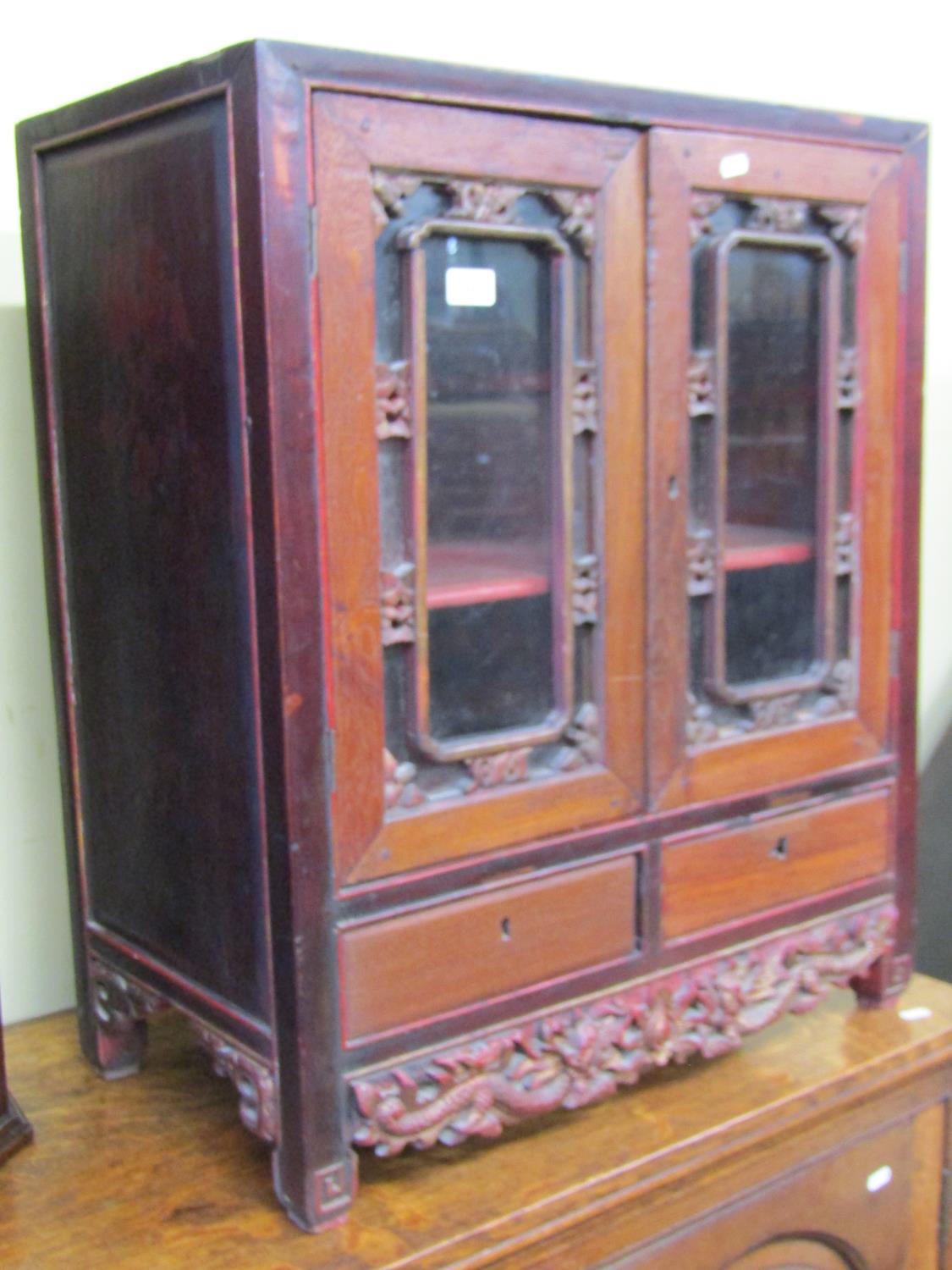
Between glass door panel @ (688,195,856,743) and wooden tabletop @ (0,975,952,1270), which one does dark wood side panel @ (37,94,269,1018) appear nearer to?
wooden tabletop @ (0,975,952,1270)

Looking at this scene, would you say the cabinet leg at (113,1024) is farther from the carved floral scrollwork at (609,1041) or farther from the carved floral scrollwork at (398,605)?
the carved floral scrollwork at (398,605)

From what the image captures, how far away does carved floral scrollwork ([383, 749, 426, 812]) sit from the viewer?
50.3 inches

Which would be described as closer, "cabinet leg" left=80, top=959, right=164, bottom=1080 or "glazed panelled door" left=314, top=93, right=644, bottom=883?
"glazed panelled door" left=314, top=93, right=644, bottom=883

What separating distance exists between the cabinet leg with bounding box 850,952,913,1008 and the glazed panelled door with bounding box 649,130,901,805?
0.89 ft

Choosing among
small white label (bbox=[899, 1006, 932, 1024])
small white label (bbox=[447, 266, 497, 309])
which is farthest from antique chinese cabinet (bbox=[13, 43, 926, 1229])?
small white label (bbox=[899, 1006, 932, 1024])

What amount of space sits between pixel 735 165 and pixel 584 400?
295 mm

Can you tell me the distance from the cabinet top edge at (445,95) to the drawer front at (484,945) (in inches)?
28.2

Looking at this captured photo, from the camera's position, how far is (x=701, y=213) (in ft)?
4.60

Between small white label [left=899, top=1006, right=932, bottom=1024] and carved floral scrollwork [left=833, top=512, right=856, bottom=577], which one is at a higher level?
carved floral scrollwork [left=833, top=512, right=856, bottom=577]

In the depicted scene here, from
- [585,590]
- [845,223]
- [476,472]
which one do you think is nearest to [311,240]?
[476,472]

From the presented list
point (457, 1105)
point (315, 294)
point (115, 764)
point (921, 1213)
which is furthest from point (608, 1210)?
point (315, 294)

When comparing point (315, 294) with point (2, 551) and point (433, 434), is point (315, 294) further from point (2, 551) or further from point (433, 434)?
point (2, 551)

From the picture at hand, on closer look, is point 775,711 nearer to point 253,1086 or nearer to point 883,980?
point 883,980

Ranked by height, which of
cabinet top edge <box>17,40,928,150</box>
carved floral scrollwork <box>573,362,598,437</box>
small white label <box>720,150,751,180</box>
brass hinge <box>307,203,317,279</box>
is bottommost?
carved floral scrollwork <box>573,362,598,437</box>
